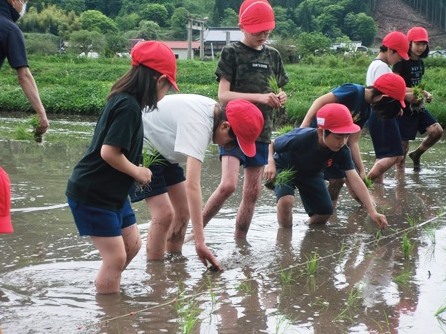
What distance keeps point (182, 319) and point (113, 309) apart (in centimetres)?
44

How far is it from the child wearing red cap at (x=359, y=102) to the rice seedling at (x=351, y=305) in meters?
2.21

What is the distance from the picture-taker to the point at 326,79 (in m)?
24.1

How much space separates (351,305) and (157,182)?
1473mm

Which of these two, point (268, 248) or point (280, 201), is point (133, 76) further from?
point (280, 201)

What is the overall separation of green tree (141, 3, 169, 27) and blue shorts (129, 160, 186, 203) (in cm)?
7558

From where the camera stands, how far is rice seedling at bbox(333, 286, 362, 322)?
4184mm

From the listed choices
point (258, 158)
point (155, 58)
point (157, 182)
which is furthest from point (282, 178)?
point (155, 58)

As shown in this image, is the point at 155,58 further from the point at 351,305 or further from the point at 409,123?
the point at 409,123

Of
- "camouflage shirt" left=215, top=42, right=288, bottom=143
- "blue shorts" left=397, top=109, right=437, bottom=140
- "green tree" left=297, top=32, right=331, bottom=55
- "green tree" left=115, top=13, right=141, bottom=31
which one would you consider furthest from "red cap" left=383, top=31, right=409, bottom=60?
"green tree" left=115, top=13, right=141, bottom=31

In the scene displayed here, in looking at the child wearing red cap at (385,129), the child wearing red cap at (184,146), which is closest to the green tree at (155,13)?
the child wearing red cap at (385,129)

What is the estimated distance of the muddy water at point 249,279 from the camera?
13.5 feet

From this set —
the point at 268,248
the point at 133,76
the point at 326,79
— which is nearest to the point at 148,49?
the point at 133,76

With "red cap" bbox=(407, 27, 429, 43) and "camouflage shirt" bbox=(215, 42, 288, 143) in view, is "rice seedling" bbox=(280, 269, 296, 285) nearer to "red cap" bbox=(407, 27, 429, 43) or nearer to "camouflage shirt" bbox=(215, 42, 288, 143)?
"camouflage shirt" bbox=(215, 42, 288, 143)

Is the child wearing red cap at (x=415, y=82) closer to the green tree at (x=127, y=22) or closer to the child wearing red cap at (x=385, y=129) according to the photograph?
the child wearing red cap at (x=385, y=129)
